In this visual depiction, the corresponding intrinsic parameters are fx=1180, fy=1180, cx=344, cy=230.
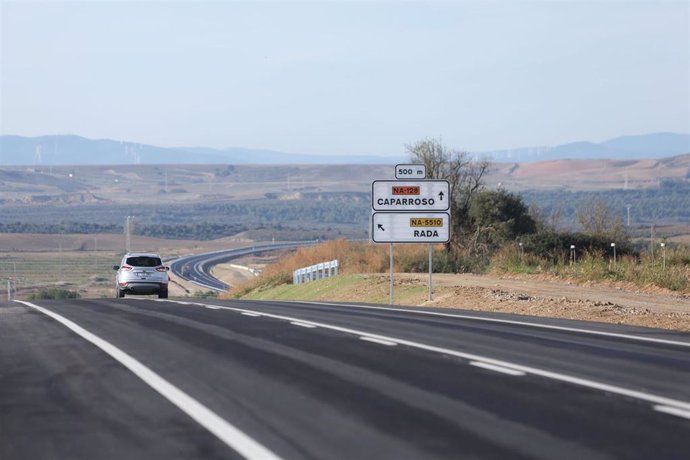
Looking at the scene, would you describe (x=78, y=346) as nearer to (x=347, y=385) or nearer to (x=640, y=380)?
(x=347, y=385)

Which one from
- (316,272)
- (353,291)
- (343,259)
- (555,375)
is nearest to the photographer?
(555,375)

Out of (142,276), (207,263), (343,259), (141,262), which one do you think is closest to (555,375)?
(142,276)

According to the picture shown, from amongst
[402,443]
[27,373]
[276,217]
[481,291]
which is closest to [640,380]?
[402,443]

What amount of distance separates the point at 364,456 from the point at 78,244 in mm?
96251

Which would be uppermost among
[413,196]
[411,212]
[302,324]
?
[413,196]

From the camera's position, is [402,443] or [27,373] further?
[27,373]

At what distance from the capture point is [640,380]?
1234 cm

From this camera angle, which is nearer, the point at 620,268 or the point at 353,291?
the point at 620,268

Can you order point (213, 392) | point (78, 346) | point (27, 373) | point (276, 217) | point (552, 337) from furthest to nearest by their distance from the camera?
point (276, 217) < point (552, 337) < point (78, 346) < point (27, 373) < point (213, 392)

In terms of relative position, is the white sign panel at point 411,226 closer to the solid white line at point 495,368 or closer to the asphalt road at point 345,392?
the asphalt road at point 345,392

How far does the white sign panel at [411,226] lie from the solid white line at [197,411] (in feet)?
48.2

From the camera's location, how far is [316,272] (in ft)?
164

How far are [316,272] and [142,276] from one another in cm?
1245

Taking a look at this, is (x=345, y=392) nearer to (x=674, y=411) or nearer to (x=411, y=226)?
(x=674, y=411)
